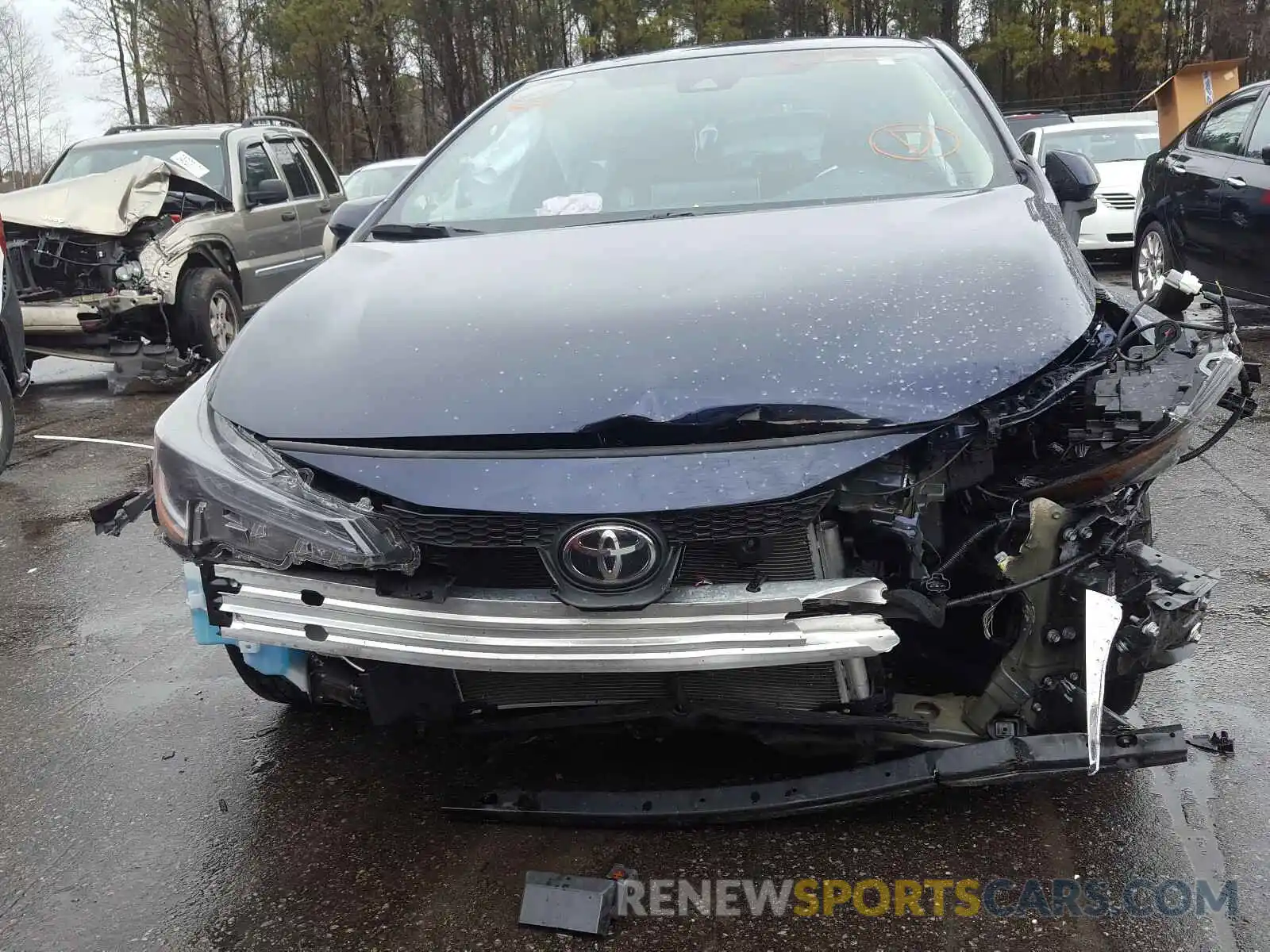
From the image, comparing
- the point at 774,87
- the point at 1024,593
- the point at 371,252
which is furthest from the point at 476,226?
the point at 1024,593

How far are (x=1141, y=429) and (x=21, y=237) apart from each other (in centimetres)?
805

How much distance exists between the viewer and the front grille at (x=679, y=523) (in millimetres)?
1972

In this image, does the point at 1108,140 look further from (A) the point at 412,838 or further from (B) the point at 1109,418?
(A) the point at 412,838

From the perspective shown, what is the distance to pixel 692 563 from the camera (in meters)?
2.08

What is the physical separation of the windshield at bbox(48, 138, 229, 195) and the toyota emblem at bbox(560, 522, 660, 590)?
7.93 m

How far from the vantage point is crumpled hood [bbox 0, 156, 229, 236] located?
25.4ft

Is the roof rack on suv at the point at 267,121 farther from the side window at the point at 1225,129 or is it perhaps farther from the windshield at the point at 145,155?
the side window at the point at 1225,129

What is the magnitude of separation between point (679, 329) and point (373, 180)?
11959 millimetres

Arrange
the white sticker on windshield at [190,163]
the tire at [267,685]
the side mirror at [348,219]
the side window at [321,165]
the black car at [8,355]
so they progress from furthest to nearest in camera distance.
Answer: the side window at [321,165], the white sticker on windshield at [190,163], the black car at [8,355], the side mirror at [348,219], the tire at [267,685]

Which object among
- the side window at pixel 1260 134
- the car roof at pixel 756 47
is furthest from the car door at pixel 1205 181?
the car roof at pixel 756 47

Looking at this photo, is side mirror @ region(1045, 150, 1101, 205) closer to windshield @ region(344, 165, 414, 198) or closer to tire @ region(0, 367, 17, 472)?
tire @ region(0, 367, 17, 472)

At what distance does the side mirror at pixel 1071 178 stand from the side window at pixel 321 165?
8.11 metres

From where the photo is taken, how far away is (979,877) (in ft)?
7.41

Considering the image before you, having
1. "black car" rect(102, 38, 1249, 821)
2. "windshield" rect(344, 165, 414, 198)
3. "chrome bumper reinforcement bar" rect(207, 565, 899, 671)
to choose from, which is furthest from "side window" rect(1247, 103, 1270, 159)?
"windshield" rect(344, 165, 414, 198)
